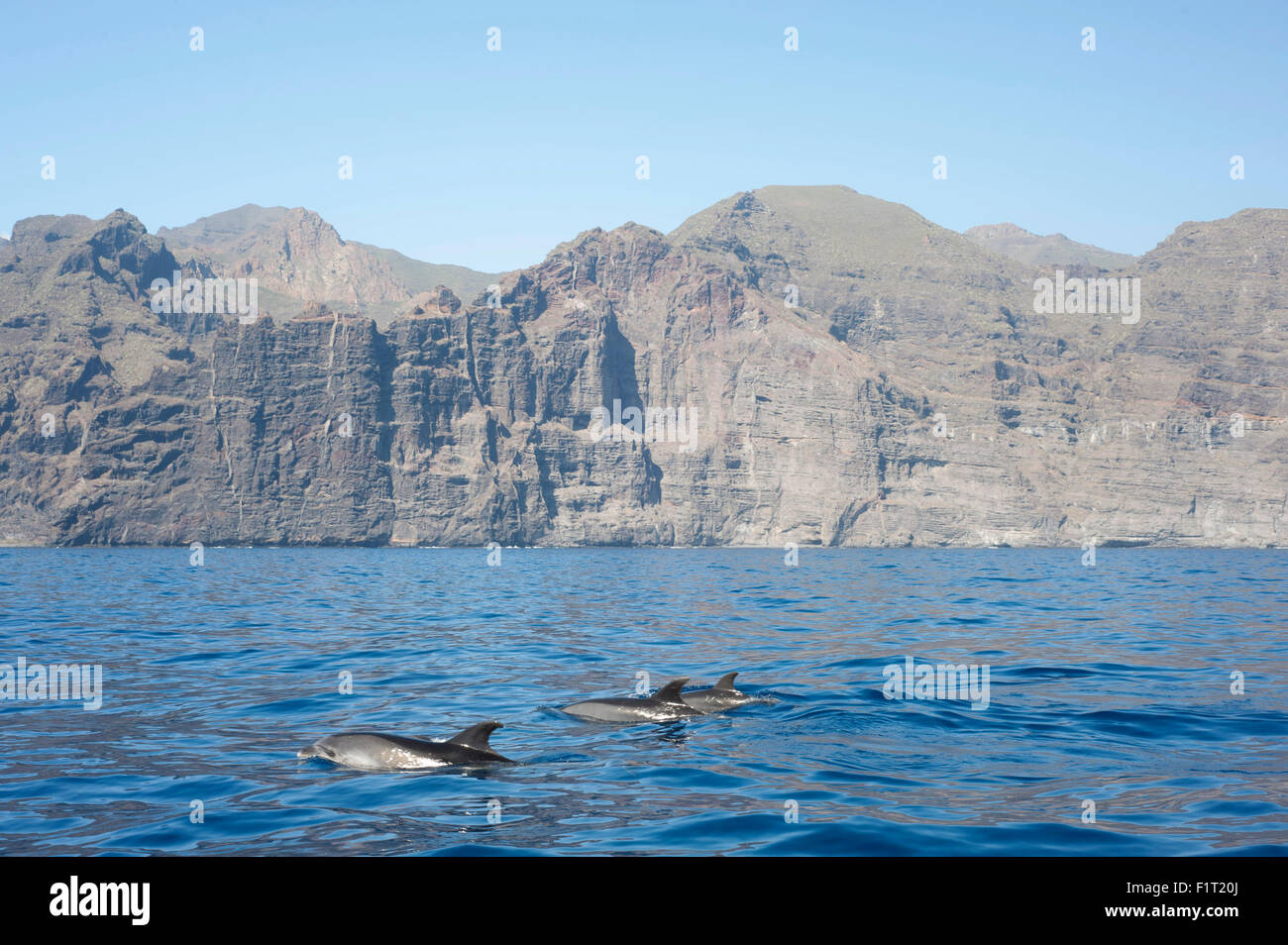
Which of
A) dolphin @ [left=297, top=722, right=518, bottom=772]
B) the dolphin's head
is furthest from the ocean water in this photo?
dolphin @ [left=297, top=722, right=518, bottom=772]

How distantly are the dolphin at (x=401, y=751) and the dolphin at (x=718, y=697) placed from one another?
5.33 metres

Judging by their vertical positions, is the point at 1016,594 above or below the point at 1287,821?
below

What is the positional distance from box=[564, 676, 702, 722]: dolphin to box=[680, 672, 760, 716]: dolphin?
293mm

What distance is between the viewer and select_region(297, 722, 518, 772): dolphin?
13.7 m

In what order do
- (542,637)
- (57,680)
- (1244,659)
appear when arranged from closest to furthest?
1. (57,680)
2. (1244,659)
3. (542,637)

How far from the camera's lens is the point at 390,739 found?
1409cm

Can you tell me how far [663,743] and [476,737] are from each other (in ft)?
11.0

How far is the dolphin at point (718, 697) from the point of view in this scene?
18469 mm

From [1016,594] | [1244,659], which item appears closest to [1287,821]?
[1244,659]

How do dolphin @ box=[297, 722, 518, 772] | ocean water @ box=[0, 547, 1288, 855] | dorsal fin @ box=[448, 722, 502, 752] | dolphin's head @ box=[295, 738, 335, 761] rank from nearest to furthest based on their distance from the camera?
ocean water @ box=[0, 547, 1288, 855] < dolphin @ box=[297, 722, 518, 772] < dorsal fin @ box=[448, 722, 502, 752] < dolphin's head @ box=[295, 738, 335, 761]

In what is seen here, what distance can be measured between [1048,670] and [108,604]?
43.0 meters

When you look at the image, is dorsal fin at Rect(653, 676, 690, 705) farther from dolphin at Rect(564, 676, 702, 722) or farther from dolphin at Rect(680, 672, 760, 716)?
dolphin at Rect(680, 672, 760, 716)

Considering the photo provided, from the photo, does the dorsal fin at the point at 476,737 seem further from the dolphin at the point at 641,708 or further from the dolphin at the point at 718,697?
the dolphin at the point at 718,697
